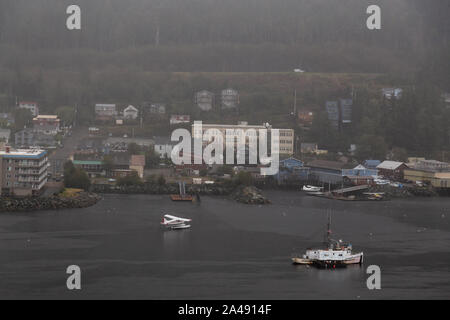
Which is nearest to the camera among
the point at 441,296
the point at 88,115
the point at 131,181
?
the point at 441,296

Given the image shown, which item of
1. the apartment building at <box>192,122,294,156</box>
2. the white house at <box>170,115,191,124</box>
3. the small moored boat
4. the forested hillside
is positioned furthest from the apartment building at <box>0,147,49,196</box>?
the forested hillside

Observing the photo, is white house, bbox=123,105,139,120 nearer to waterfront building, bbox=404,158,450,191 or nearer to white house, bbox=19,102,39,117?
white house, bbox=19,102,39,117

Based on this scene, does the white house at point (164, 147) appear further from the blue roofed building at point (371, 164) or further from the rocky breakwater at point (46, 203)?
the rocky breakwater at point (46, 203)

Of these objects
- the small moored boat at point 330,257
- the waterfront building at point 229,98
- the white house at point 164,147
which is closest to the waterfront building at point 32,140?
the white house at point 164,147

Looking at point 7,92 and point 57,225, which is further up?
point 7,92

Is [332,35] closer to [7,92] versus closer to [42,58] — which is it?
[42,58]

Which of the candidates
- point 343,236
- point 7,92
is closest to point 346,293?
point 343,236

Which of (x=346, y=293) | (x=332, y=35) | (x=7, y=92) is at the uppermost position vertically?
(x=332, y=35)
